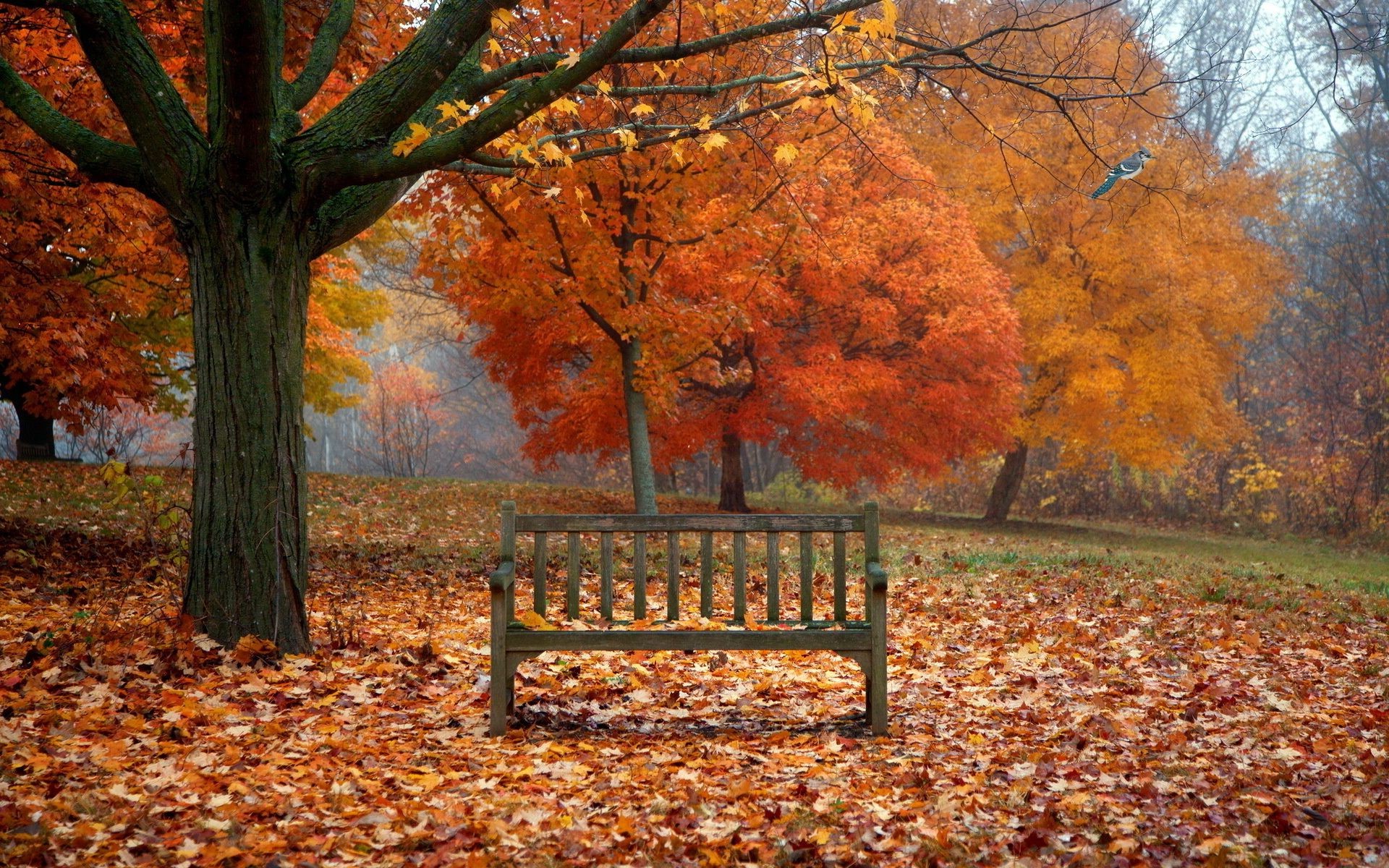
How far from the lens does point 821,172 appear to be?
50.4ft

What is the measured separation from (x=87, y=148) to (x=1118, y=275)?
56.9 feet

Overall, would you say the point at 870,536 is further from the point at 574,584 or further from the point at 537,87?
the point at 537,87

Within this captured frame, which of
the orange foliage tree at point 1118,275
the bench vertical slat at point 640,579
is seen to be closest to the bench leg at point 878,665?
the bench vertical slat at point 640,579

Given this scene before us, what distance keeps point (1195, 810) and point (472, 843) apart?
2480mm

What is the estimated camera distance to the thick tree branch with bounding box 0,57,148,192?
6012mm

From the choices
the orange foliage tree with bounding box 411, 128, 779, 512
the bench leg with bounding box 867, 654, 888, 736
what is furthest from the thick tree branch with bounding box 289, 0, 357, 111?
the orange foliage tree with bounding box 411, 128, 779, 512

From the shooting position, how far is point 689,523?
5.30 m

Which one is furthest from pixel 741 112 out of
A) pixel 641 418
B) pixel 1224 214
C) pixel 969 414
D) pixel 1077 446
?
pixel 1224 214

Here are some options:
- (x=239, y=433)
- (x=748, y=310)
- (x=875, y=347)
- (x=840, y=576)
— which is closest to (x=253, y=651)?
(x=239, y=433)

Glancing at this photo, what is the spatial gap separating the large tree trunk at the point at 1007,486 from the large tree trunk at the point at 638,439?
36.0 ft

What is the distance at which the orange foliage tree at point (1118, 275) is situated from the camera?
62.8 feet

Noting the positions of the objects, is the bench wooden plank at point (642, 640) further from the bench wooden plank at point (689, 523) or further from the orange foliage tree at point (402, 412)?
the orange foliage tree at point (402, 412)

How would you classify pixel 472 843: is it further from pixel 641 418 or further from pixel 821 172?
pixel 821 172

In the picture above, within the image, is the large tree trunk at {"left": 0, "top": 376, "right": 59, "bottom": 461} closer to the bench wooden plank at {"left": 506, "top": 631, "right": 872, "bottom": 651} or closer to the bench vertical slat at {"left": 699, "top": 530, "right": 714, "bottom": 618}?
the bench wooden plank at {"left": 506, "top": 631, "right": 872, "bottom": 651}
